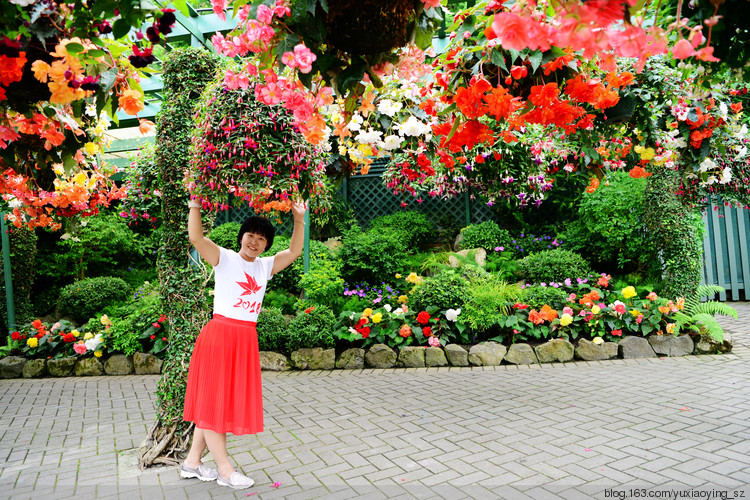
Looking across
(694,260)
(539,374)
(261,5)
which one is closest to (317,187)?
(261,5)

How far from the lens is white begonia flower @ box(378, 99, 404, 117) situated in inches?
115

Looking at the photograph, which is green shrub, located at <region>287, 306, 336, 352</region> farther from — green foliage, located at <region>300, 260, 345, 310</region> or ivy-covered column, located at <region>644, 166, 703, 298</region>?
ivy-covered column, located at <region>644, 166, 703, 298</region>

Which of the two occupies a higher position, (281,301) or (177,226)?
(177,226)

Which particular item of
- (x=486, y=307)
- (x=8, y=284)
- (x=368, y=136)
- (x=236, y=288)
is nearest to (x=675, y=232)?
(x=486, y=307)

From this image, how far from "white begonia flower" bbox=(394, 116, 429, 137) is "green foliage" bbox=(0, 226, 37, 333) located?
784cm

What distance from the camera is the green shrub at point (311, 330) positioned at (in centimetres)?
596

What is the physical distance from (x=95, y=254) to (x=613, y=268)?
9.59 m

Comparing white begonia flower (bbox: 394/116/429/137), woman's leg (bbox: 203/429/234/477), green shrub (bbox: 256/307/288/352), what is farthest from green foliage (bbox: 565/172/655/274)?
woman's leg (bbox: 203/429/234/477)

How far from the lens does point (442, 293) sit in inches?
242

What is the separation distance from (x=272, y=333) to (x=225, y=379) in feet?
11.3

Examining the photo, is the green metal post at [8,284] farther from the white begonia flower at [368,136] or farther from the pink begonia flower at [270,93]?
the pink begonia flower at [270,93]

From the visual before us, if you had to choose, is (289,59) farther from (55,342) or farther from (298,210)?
(55,342)

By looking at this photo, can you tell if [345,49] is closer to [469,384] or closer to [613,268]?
[469,384]

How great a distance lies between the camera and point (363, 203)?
10.4 meters
